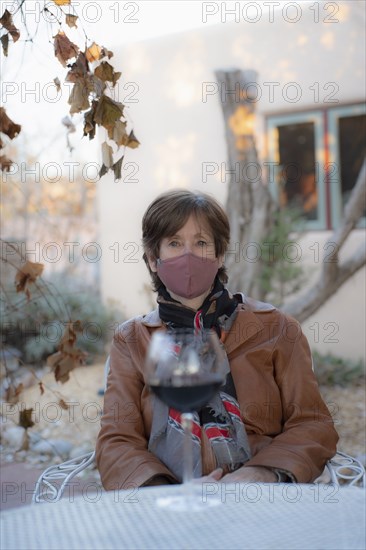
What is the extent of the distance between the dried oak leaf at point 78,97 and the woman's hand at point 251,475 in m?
1.16

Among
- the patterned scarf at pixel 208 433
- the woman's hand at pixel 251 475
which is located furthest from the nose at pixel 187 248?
the woman's hand at pixel 251 475

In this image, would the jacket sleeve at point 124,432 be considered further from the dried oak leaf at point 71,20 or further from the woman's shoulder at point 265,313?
the dried oak leaf at point 71,20

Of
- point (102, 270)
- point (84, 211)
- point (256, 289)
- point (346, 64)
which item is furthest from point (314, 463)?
point (84, 211)

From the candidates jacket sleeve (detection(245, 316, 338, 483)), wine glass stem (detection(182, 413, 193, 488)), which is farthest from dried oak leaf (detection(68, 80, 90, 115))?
wine glass stem (detection(182, 413, 193, 488))

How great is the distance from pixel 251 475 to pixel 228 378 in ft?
1.03

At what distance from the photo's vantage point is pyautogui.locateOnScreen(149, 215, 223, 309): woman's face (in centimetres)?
213

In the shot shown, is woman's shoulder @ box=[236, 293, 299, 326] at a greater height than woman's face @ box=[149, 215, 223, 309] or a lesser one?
lesser

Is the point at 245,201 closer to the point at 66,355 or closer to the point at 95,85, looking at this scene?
the point at 66,355

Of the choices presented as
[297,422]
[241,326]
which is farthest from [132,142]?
[297,422]

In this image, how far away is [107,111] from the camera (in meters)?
2.12

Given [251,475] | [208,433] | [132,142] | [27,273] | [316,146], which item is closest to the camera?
[251,475]

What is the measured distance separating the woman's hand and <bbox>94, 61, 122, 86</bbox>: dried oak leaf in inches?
48.1

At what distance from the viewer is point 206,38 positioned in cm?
647

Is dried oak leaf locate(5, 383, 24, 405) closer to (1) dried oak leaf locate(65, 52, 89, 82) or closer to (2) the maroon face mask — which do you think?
(2) the maroon face mask
